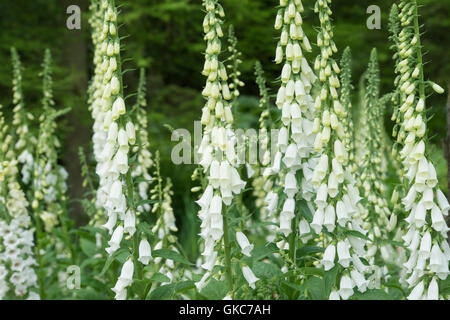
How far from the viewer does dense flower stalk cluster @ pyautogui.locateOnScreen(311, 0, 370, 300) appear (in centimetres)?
348

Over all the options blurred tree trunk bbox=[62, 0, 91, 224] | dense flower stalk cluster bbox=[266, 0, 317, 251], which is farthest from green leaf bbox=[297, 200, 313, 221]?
blurred tree trunk bbox=[62, 0, 91, 224]

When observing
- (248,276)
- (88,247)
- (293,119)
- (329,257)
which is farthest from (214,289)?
(88,247)

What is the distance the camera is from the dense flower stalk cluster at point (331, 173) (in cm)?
348

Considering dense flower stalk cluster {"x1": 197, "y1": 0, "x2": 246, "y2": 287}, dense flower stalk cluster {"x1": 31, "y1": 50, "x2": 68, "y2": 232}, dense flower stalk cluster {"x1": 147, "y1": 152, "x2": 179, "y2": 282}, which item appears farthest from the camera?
dense flower stalk cluster {"x1": 31, "y1": 50, "x2": 68, "y2": 232}

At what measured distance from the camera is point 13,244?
5184mm

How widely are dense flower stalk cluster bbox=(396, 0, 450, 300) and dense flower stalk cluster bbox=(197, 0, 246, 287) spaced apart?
107 cm

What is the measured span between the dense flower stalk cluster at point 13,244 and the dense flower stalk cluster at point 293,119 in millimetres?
2629

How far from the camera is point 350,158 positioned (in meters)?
4.28

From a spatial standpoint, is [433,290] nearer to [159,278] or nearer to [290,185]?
[290,185]

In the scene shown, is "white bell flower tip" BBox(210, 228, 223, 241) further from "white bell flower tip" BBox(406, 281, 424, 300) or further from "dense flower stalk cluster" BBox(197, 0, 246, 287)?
"white bell flower tip" BBox(406, 281, 424, 300)

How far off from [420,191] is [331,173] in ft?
1.78

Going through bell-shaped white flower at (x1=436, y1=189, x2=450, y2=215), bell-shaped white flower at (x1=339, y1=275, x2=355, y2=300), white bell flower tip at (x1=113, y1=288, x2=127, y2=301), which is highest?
bell-shaped white flower at (x1=436, y1=189, x2=450, y2=215)

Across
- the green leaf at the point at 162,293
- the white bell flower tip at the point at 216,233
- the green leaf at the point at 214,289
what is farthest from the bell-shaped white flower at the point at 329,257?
the green leaf at the point at 162,293

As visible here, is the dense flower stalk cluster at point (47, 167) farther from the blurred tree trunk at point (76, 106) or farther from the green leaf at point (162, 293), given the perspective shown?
the blurred tree trunk at point (76, 106)
